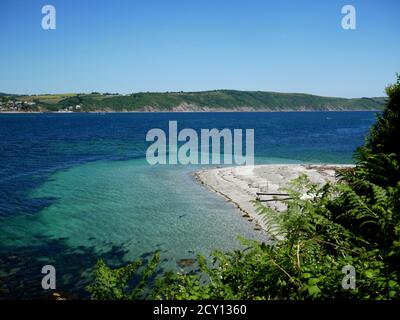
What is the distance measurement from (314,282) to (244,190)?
1272 inches

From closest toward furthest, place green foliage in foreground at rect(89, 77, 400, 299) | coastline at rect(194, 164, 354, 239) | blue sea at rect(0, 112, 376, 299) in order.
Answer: green foliage in foreground at rect(89, 77, 400, 299) < blue sea at rect(0, 112, 376, 299) < coastline at rect(194, 164, 354, 239)

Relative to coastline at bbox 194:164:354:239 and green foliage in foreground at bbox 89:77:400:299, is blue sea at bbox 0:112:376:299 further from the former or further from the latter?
green foliage in foreground at bbox 89:77:400:299

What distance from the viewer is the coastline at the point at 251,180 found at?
3100cm

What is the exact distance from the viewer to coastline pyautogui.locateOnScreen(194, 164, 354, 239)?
31.0m

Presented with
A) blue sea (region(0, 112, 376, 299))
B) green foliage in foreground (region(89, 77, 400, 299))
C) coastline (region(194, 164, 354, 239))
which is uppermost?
green foliage in foreground (region(89, 77, 400, 299))

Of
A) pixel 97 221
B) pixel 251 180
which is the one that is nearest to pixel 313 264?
pixel 97 221

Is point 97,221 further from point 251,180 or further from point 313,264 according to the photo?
point 313,264

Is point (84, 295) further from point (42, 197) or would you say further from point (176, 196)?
point (42, 197)

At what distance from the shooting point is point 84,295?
15883 millimetres

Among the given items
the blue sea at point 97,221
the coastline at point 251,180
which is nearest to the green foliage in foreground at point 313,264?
the blue sea at point 97,221

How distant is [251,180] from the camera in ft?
137

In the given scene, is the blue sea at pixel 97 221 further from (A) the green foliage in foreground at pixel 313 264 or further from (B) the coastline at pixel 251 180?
(A) the green foliage in foreground at pixel 313 264

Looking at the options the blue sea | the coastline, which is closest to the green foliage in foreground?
the blue sea
